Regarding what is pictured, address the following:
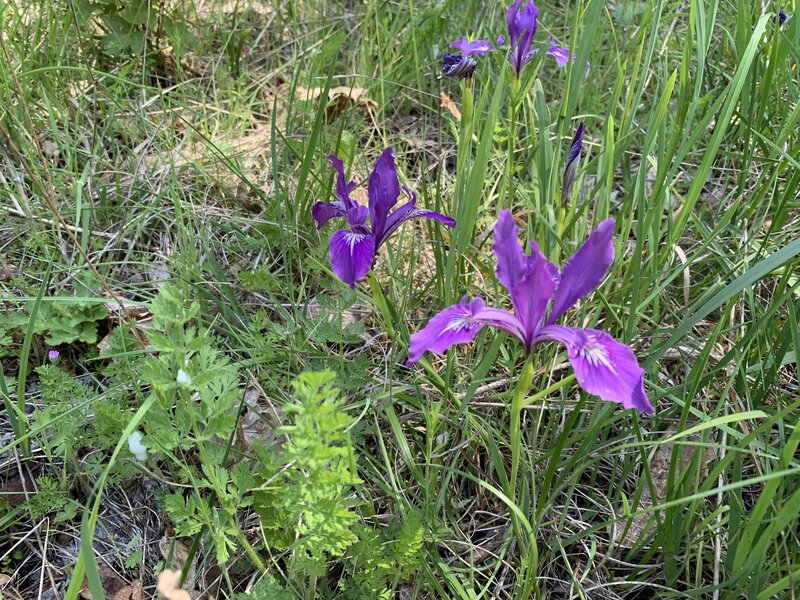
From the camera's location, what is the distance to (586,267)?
1239 mm

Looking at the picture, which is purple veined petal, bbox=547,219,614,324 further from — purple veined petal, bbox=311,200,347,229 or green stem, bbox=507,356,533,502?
purple veined petal, bbox=311,200,347,229

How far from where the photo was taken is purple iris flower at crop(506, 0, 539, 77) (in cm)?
206

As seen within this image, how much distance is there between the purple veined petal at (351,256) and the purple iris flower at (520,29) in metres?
0.87

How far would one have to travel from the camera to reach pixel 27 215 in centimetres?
217

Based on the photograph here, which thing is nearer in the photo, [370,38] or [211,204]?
[211,204]

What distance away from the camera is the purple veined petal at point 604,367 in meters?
1.16

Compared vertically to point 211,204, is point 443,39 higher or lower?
higher

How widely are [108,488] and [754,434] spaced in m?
1.54

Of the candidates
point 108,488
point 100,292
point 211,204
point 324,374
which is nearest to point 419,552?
point 324,374

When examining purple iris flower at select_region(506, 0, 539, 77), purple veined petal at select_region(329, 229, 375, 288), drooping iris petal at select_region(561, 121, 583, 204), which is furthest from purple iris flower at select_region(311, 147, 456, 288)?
purple iris flower at select_region(506, 0, 539, 77)

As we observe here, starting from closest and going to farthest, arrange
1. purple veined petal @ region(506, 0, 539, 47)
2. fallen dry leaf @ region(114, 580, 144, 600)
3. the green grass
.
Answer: the green grass, fallen dry leaf @ region(114, 580, 144, 600), purple veined petal @ region(506, 0, 539, 47)

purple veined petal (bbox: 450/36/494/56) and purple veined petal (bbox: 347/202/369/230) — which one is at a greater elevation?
purple veined petal (bbox: 450/36/494/56)

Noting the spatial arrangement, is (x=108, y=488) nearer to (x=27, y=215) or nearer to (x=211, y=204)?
(x=27, y=215)

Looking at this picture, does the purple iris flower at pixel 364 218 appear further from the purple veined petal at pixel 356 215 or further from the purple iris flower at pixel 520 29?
the purple iris flower at pixel 520 29
